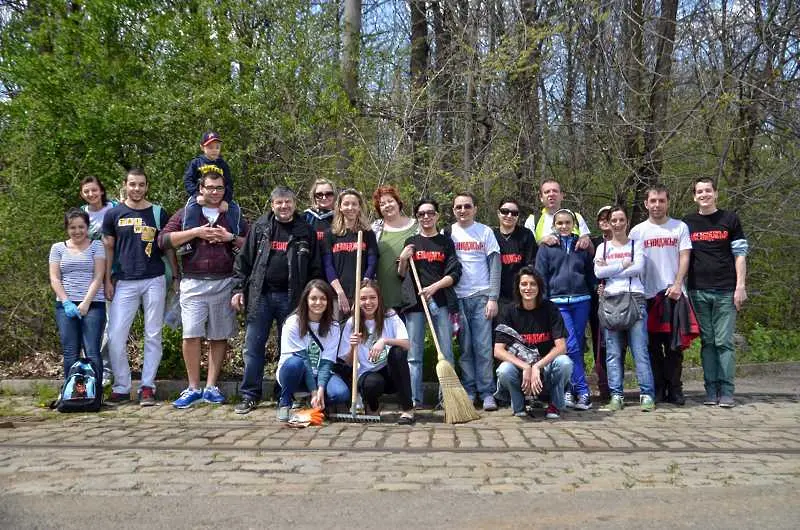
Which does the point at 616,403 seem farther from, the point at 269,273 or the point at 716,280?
the point at 269,273

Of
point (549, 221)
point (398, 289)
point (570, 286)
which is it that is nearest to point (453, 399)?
point (398, 289)

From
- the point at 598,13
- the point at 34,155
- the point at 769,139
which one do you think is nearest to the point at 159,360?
the point at 34,155

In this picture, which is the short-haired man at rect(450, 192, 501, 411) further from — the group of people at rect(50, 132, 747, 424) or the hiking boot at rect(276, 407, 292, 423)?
the hiking boot at rect(276, 407, 292, 423)

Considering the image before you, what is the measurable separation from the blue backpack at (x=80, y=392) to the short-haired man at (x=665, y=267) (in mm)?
5275

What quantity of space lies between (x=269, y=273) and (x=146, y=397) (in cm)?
175

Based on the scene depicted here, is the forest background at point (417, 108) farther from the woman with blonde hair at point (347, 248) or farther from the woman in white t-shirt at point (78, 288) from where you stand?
the woman with blonde hair at point (347, 248)

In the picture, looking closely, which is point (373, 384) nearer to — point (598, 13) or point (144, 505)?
point (144, 505)

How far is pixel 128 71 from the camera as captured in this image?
10891mm

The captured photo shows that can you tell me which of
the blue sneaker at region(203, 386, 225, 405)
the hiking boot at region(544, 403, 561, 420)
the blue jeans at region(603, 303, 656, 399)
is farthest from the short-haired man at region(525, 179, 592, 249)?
the blue sneaker at region(203, 386, 225, 405)

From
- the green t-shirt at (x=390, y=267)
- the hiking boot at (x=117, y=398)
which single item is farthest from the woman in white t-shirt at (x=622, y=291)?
the hiking boot at (x=117, y=398)

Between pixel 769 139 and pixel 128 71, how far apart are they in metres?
9.67

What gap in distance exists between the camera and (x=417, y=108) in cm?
1102

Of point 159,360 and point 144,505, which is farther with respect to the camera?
point 159,360

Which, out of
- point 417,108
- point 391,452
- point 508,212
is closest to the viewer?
point 391,452
